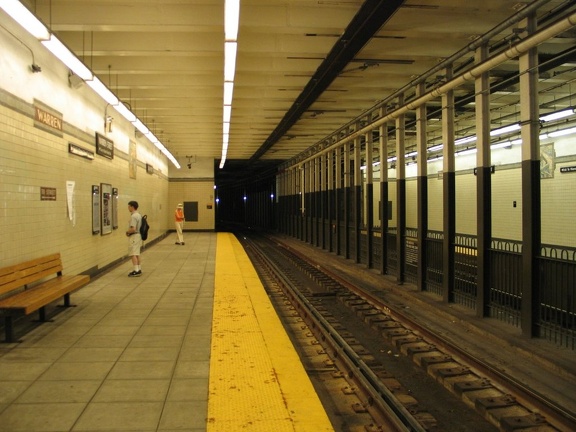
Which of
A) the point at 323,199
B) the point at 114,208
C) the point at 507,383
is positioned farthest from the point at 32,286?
the point at 323,199

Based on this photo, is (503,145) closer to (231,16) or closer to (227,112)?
(227,112)

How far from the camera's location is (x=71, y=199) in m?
8.63

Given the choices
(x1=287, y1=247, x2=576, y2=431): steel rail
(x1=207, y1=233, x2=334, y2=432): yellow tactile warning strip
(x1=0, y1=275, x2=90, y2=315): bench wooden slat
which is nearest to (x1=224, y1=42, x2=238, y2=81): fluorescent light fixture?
(x1=207, y1=233, x2=334, y2=432): yellow tactile warning strip

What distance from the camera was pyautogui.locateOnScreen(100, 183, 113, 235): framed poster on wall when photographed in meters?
10.9

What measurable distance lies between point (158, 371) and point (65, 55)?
13.8ft

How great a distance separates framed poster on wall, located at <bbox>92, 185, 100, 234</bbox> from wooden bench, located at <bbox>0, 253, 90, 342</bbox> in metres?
2.32

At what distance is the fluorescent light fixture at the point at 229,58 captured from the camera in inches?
259

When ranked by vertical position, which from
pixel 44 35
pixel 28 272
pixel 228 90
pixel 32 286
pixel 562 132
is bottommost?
pixel 32 286

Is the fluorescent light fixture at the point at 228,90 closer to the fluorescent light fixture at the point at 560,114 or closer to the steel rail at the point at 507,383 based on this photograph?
the steel rail at the point at 507,383

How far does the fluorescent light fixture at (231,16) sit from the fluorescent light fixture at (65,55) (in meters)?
2.05

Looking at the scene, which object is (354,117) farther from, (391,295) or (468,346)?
(468,346)

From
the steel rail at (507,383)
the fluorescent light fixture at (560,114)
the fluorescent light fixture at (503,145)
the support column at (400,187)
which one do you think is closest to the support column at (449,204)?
the steel rail at (507,383)

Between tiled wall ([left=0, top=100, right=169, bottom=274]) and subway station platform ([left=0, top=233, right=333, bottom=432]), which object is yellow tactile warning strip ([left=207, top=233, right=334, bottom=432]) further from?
tiled wall ([left=0, top=100, right=169, bottom=274])

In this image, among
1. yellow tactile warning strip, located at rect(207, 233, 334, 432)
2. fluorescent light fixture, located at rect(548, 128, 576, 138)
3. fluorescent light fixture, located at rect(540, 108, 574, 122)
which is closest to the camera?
yellow tactile warning strip, located at rect(207, 233, 334, 432)
